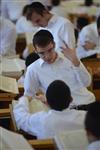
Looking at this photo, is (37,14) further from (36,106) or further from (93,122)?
(93,122)

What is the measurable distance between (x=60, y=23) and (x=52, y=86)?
1460 mm

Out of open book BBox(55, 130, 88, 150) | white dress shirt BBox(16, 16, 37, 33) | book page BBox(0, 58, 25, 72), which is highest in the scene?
open book BBox(55, 130, 88, 150)

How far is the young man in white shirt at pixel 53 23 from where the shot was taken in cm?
346

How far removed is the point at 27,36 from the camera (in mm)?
4824

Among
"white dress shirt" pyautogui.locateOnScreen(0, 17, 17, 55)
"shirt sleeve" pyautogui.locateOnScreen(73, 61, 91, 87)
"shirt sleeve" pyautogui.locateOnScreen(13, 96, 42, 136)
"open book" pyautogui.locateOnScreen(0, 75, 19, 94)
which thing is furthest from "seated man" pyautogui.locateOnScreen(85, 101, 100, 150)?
"white dress shirt" pyautogui.locateOnScreen(0, 17, 17, 55)

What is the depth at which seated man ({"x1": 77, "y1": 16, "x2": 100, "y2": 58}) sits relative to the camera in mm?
4083

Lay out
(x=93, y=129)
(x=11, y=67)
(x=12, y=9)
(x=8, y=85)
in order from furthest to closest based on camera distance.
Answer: (x=12, y=9)
(x=11, y=67)
(x=8, y=85)
(x=93, y=129)

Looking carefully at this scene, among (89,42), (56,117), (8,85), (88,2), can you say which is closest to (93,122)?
(56,117)

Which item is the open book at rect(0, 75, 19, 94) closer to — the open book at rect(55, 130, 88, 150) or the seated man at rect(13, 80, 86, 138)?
the seated man at rect(13, 80, 86, 138)

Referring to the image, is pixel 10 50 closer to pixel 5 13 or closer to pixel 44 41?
pixel 44 41

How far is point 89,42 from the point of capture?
165 inches

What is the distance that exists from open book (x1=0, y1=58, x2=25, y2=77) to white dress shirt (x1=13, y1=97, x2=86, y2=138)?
1.06 meters

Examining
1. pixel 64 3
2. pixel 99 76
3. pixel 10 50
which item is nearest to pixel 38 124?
pixel 99 76

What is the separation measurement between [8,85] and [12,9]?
3.72 meters
